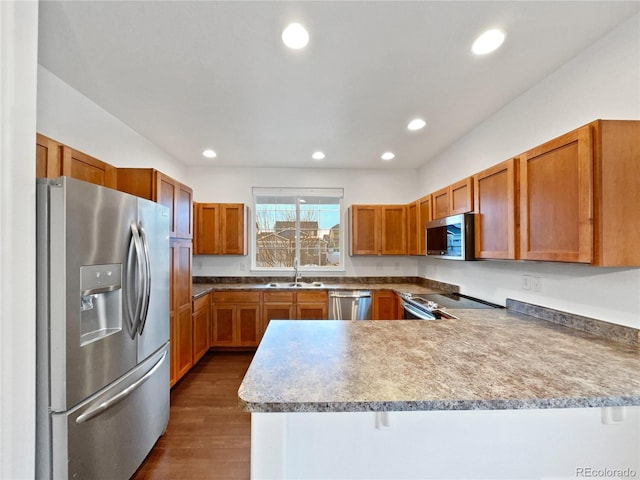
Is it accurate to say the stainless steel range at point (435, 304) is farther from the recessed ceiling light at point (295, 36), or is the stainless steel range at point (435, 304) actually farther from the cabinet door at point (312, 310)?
the recessed ceiling light at point (295, 36)

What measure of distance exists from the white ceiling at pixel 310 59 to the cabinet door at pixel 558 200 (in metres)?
0.69

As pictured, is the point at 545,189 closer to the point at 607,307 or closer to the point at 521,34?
the point at 607,307

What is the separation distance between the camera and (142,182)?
7.43 ft

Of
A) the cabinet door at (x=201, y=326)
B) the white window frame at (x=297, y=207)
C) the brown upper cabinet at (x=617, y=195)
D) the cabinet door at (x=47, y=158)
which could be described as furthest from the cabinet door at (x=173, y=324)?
the brown upper cabinet at (x=617, y=195)

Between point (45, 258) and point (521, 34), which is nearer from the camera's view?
point (45, 258)

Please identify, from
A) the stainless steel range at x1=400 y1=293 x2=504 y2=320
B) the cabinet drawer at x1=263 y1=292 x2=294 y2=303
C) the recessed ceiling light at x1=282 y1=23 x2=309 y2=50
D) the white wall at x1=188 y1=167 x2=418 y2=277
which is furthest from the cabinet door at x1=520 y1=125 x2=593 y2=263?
the cabinet drawer at x1=263 y1=292 x2=294 y2=303

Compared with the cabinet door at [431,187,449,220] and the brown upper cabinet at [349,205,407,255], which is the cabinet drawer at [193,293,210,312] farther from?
the cabinet door at [431,187,449,220]

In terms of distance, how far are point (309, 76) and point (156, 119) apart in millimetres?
1631

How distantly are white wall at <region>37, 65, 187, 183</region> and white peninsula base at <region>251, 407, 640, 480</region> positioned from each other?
257 centimetres

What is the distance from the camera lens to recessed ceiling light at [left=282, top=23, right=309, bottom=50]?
148cm

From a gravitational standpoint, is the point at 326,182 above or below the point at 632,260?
above

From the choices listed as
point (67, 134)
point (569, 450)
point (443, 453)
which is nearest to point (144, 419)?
point (443, 453)

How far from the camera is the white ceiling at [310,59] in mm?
1393
